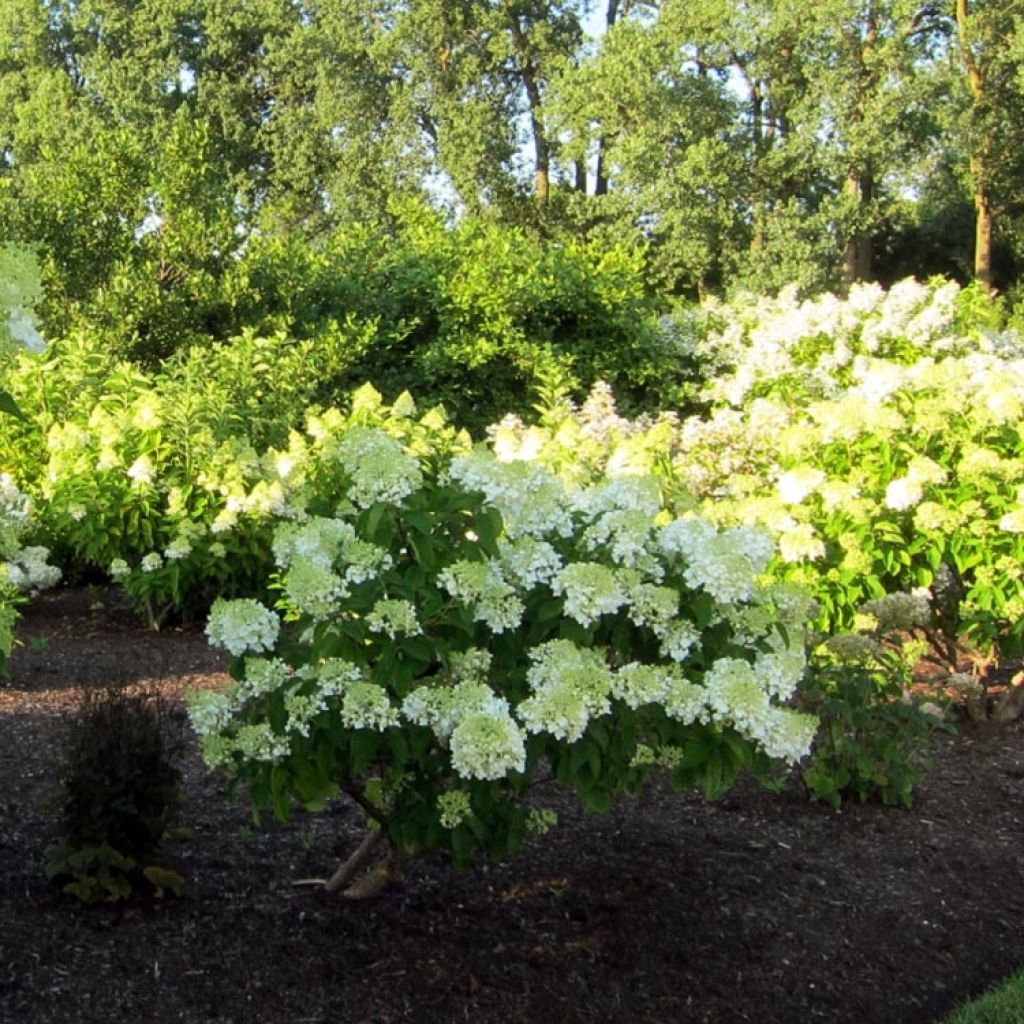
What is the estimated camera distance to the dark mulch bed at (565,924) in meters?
3.08

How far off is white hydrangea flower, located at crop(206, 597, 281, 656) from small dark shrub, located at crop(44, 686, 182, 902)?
63cm

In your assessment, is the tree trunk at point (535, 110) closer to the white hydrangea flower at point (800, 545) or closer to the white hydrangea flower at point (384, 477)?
the white hydrangea flower at point (800, 545)

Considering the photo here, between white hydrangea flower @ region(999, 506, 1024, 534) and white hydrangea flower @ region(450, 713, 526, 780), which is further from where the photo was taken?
white hydrangea flower @ region(999, 506, 1024, 534)

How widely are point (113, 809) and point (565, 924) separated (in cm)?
121

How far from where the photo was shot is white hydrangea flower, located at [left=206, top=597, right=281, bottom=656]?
2.96 metres

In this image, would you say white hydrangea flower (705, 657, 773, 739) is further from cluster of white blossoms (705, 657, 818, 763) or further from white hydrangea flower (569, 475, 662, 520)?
white hydrangea flower (569, 475, 662, 520)

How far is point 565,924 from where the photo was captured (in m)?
A: 3.55

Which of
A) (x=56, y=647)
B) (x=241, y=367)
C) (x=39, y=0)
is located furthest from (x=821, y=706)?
(x=39, y=0)

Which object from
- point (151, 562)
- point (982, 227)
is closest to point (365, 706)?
point (151, 562)

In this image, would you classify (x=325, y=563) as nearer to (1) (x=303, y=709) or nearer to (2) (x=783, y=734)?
(1) (x=303, y=709)

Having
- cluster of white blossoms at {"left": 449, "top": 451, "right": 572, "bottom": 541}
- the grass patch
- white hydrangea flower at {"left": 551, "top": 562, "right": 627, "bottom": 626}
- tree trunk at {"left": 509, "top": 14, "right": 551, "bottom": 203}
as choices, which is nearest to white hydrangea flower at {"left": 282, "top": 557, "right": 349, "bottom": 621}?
cluster of white blossoms at {"left": 449, "top": 451, "right": 572, "bottom": 541}

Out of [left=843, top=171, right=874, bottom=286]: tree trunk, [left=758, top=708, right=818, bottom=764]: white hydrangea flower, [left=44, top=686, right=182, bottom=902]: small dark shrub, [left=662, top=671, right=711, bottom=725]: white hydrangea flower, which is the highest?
[left=843, top=171, right=874, bottom=286]: tree trunk

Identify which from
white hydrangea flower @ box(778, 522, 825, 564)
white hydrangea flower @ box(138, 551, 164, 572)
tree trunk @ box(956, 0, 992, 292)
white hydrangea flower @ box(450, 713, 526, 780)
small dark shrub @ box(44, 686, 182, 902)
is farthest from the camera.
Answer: tree trunk @ box(956, 0, 992, 292)

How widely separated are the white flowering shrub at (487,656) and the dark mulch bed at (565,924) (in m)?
0.38
